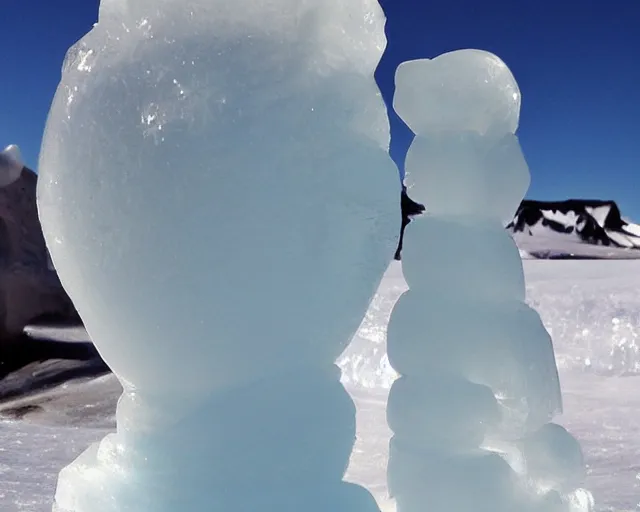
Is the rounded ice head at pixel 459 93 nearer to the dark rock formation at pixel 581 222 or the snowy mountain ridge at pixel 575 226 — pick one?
the snowy mountain ridge at pixel 575 226

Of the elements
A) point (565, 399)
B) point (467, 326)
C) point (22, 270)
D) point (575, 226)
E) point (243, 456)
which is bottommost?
point (575, 226)

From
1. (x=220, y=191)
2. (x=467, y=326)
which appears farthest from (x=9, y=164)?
(x=467, y=326)

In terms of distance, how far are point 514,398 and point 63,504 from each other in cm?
87

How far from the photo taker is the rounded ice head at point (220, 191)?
4.10 feet

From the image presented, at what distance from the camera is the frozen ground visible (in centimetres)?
259

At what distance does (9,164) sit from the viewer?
7.88 meters

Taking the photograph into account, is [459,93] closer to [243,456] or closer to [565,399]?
[243,456]

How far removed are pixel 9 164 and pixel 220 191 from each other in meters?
7.42

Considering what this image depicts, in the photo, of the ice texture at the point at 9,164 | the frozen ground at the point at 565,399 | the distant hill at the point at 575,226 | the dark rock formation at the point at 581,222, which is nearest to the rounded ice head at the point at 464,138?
the frozen ground at the point at 565,399

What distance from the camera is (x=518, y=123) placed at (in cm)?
144

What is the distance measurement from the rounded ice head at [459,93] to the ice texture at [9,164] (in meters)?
7.39

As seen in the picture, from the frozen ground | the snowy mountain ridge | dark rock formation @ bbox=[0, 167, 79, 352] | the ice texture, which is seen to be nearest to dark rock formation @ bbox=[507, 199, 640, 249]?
the snowy mountain ridge

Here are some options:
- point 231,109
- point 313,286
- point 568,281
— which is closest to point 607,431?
point 568,281

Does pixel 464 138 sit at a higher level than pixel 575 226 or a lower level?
higher
